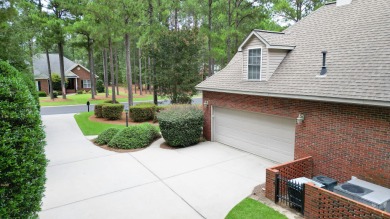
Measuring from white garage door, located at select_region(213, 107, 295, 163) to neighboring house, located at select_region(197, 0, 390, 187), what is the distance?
0.04m

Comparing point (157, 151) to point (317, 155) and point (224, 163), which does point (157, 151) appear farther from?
point (317, 155)

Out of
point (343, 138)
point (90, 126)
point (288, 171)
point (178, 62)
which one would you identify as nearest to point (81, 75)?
point (178, 62)

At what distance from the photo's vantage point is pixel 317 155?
8.02 m

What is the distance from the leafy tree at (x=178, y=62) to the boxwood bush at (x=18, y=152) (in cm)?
1694

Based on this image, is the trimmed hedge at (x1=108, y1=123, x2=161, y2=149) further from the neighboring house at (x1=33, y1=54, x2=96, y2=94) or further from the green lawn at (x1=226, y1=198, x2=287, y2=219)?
the neighboring house at (x1=33, y1=54, x2=96, y2=94)

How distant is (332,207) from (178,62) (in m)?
17.4

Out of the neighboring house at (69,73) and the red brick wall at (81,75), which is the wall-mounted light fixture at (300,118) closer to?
the neighboring house at (69,73)

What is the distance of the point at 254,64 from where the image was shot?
10.8m

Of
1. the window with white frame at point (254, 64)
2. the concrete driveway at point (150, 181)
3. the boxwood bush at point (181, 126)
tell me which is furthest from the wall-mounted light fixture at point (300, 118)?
the boxwood bush at point (181, 126)

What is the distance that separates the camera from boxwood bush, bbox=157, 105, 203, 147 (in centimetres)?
1195

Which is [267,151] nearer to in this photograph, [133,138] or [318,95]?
[318,95]

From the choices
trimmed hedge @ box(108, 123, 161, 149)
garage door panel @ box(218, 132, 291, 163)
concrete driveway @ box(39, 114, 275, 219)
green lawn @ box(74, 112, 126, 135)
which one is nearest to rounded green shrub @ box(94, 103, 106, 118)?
green lawn @ box(74, 112, 126, 135)

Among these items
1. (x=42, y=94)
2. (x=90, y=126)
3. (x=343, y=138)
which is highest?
(x=42, y=94)

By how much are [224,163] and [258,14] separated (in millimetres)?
17289
